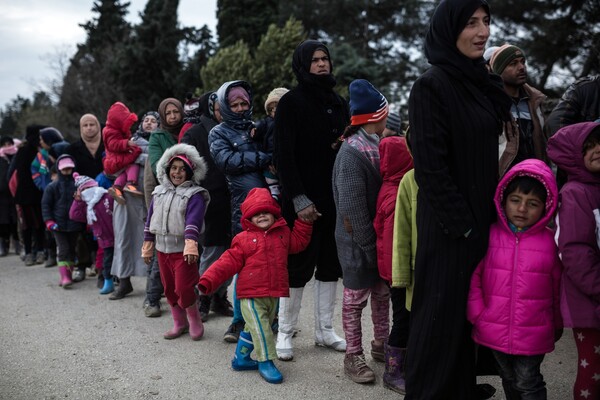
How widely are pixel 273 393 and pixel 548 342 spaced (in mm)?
1796

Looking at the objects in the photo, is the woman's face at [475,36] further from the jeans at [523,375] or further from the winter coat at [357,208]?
the jeans at [523,375]

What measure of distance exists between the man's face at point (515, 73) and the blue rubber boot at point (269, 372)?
2650mm

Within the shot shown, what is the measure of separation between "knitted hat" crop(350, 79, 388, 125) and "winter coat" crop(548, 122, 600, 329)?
4.33ft

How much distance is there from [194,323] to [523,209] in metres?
3.17

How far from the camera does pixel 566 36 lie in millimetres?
14414

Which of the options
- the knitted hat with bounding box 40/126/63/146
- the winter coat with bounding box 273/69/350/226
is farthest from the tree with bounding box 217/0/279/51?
the winter coat with bounding box 273/69/350/226

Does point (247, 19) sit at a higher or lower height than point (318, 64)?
higher

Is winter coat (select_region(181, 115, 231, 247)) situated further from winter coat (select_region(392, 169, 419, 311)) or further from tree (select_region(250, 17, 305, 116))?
tree (select_region(250, 17, 305, 116))

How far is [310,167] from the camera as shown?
4.36 m

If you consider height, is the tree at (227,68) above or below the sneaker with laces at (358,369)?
above

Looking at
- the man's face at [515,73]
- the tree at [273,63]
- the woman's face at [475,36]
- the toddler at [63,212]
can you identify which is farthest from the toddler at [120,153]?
the tree at [273,63]

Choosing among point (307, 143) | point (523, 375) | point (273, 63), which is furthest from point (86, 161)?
point (273, 63)

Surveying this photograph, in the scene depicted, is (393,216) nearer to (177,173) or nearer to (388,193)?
(388,193)

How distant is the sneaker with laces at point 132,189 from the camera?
6590 mm
